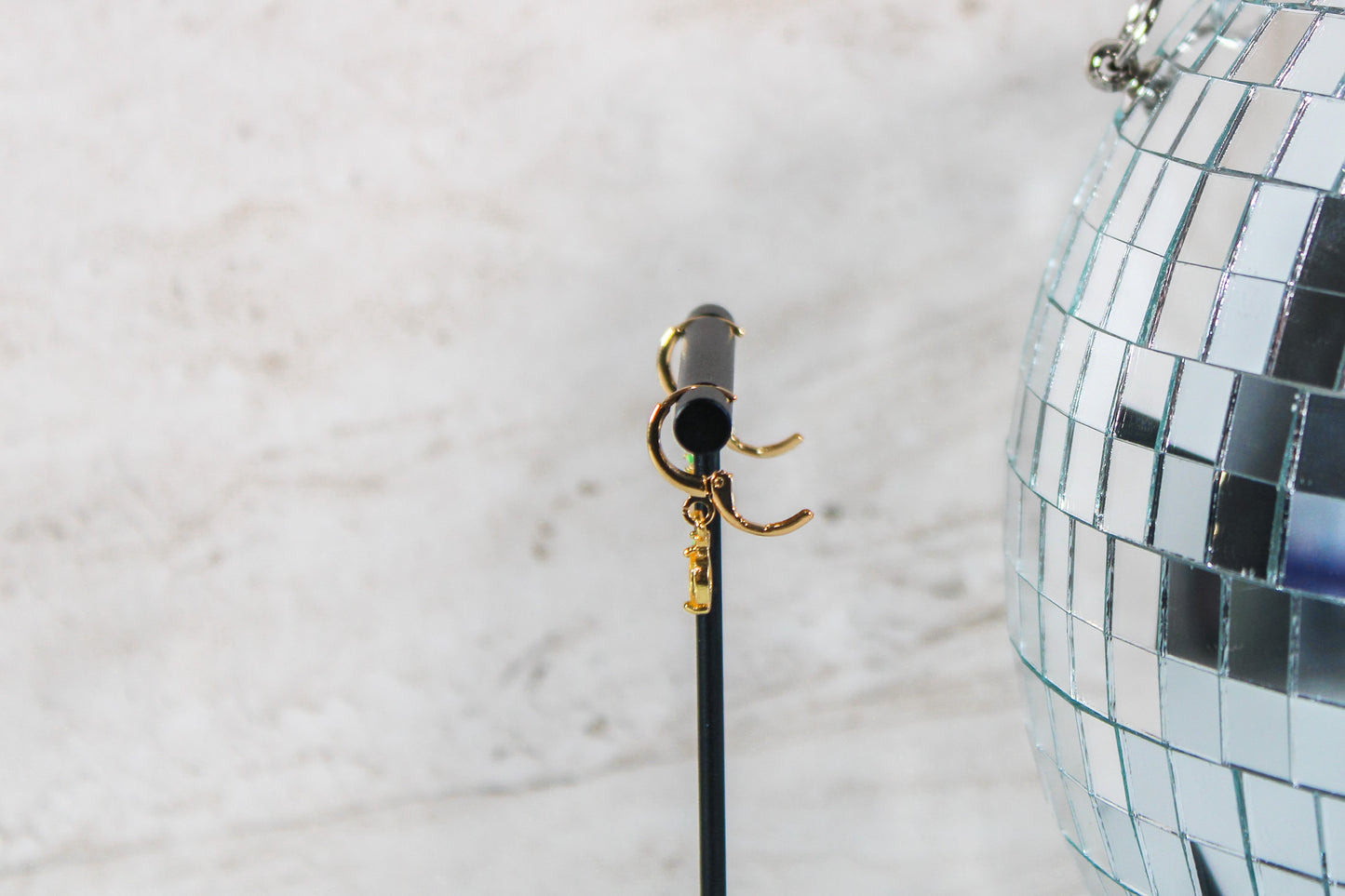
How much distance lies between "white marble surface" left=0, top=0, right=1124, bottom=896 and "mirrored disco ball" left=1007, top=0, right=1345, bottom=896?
17cm

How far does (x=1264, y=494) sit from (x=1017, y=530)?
113 mm

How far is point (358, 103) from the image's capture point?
21.5 inches

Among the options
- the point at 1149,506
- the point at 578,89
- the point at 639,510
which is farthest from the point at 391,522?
the point at 1149,506

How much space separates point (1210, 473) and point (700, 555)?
7.3 inches

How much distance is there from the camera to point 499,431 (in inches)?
23.0

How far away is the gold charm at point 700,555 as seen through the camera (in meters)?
0.42

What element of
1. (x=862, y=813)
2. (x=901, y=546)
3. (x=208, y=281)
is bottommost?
(x=862, y=813)

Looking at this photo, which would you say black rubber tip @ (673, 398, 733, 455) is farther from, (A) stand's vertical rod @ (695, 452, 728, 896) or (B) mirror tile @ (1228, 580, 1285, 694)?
(B) mirror tile @ (1228, 580, 1285, 694)

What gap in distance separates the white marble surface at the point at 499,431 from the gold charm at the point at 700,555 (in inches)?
6.5

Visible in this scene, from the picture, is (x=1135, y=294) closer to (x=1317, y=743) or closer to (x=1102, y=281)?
(x=1102, y=281)

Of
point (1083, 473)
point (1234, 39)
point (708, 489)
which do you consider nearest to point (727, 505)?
point (708, 489)

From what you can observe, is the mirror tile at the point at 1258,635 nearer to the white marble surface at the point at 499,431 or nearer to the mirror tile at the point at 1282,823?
the mirror tile at the point at 1282,823

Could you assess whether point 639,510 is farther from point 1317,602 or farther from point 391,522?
point 1317,602

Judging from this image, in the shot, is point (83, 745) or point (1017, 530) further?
point (83, 745)
